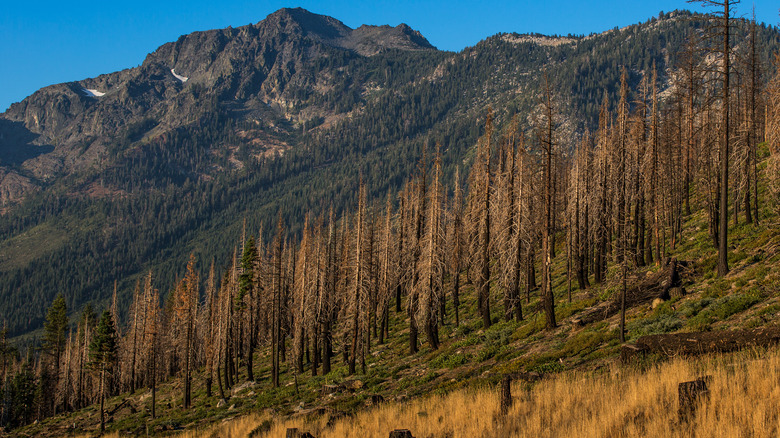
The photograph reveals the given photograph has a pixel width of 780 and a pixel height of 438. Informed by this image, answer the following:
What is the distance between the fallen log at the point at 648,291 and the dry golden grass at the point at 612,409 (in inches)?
363

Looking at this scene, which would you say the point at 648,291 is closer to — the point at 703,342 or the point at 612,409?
the point at 703,342

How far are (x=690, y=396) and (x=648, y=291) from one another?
16.3 metres

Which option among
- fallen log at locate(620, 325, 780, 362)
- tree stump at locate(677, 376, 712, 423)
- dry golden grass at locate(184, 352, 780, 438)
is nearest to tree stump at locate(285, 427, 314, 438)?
dry golden grass at locate(184, 352, 780, 438)

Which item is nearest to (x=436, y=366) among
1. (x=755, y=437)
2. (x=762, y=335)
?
(x=762, y=335)

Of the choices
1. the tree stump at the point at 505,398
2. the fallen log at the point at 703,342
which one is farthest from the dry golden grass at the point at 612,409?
the fallen log at the point at 703,342

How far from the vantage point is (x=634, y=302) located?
79.1ft

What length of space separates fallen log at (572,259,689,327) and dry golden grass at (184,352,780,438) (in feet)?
30.2

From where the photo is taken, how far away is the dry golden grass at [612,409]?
350 inches

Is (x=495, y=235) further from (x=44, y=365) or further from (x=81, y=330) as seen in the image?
(x=44, y=365)

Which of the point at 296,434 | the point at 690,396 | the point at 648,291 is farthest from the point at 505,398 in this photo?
the point at 648,291

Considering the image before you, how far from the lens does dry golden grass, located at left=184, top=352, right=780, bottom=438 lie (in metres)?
8.89

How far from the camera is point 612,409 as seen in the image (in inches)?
406

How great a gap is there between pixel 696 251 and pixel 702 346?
19.5 metres

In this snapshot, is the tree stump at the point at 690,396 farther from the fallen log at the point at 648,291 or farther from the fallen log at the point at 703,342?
the fallen log at the point at 648,291
